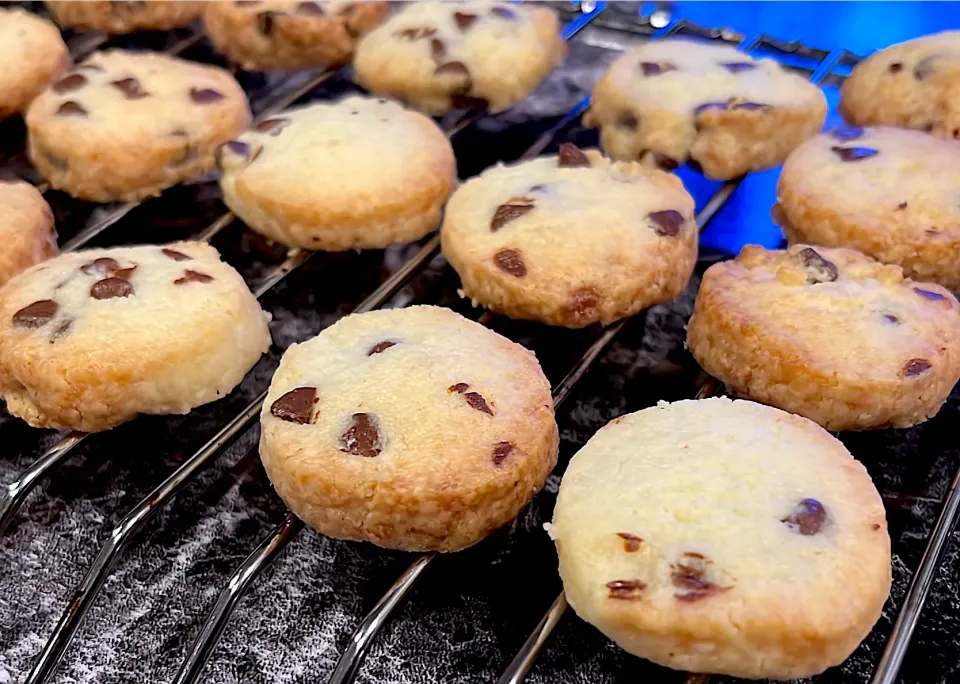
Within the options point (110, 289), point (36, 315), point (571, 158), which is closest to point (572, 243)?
point (571, 158)

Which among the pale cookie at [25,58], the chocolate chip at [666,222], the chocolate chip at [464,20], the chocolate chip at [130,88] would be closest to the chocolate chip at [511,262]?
the chocolate chip at [666,222]

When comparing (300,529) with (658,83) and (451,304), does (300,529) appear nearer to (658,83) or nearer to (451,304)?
(451,304)

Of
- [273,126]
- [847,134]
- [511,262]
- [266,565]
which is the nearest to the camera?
[266,565]

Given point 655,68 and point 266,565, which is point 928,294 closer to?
point 655,68

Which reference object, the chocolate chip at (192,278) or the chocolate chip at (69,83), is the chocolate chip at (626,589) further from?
the chocolate chip at (69,83)

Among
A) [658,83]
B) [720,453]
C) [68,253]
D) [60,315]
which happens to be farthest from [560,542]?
[658,83]
